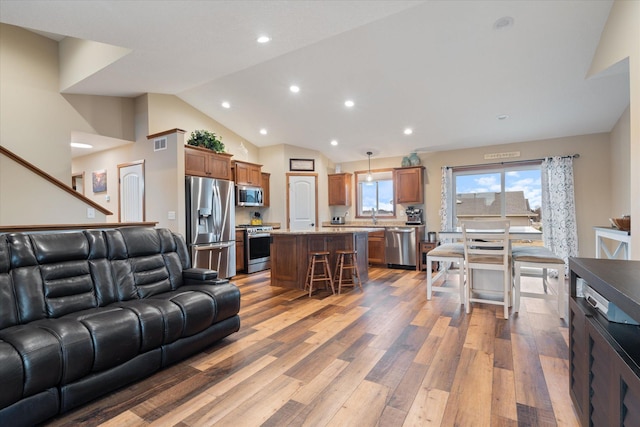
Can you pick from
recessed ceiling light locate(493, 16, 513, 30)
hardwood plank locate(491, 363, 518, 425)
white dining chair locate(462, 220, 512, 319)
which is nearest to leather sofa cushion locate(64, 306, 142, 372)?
hardwood plank locate(491, 363, 518, 425)

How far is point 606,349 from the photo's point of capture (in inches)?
44.8

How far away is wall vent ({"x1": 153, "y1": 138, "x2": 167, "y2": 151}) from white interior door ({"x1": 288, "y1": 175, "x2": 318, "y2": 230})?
268 centimetres

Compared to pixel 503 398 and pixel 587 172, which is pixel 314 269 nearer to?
pixel 503 398

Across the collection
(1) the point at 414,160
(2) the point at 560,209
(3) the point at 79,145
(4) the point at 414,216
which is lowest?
(4) the point at 414,216

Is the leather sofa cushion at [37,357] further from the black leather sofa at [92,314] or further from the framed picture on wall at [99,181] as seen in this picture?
the framed picture on wall at [99,181]

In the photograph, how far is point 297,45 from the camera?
3377 mm

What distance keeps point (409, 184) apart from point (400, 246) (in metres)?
1.34

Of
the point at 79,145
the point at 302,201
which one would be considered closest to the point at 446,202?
the point at 302,201

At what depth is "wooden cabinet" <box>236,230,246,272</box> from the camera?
5.79 meters

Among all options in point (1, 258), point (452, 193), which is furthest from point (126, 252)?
point (452, 193)

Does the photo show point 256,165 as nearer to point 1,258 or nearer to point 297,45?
point 297,45

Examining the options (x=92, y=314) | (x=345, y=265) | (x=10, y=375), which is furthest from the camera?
(x=345, y=265)

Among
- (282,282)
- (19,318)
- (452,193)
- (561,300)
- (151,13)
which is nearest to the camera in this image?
(19,318)

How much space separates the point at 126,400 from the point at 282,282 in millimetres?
2892
